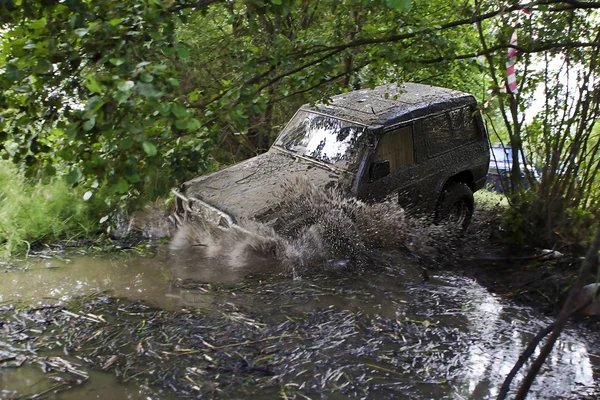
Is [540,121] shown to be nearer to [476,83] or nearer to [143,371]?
[476,83]

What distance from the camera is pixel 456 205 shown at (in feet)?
24.6

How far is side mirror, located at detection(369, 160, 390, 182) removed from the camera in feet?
19.9

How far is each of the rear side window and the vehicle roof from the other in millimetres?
113

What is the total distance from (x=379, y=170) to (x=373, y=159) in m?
0.18

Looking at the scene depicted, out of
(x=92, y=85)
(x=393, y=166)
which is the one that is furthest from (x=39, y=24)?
(x=393, y=166)

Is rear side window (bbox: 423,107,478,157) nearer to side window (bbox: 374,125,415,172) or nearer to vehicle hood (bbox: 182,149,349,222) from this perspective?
side window (bbox: 374,125,415,172)

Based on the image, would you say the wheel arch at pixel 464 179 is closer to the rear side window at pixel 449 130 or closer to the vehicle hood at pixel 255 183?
the rear side window at pixel 449 130

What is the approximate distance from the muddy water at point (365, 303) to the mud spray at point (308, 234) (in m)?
0.19

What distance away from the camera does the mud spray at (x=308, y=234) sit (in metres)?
5.50

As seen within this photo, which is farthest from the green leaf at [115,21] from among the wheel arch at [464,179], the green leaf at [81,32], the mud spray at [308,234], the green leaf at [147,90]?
the wheel arch at [464,179]

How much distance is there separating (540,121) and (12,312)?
19.1ft

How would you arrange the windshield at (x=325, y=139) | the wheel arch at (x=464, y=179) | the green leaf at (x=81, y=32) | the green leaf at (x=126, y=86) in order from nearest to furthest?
the green leaf at (x=126, y=86)
the green leaf at (x=81, y=32)
the windshield at (x=325, y=139)
the wheel arch at (x=464, y=179)

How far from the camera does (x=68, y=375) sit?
3.95m

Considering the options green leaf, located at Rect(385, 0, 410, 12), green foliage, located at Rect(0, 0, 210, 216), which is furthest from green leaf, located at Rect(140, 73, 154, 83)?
green leaf, located at Rect(385, 0, 410, 12)
